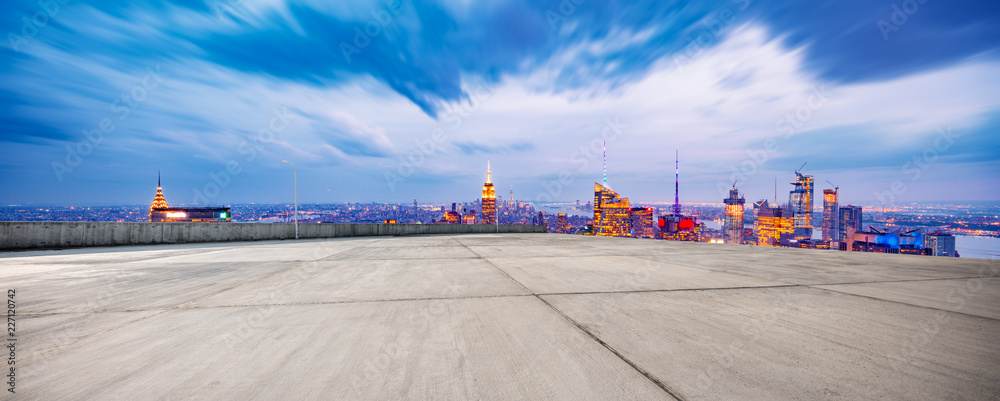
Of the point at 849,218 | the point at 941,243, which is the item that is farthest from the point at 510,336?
the point at 849,218

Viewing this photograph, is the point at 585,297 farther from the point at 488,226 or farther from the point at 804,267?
the point at 488,226

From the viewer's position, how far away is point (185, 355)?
320 cm

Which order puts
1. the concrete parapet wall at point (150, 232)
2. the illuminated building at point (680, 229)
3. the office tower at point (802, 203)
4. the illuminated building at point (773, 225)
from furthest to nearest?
the office tower at point (802, 203) < the illuminated building at point (773, 225) < the illuminated building at point (680, 229) < the concrete parapet wall at point (150, 232)

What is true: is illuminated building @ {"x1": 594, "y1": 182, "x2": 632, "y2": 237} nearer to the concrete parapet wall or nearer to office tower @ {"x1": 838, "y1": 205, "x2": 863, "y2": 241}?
office tower @ {"x1": 838, "y1": 205, "x2": 863, "y2": 241}

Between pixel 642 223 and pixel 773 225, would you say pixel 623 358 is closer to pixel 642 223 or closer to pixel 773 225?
pixel 642 223

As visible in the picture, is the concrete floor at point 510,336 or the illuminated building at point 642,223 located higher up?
the concrete floor at point 510,336

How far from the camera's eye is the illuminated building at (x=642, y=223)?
8150cm

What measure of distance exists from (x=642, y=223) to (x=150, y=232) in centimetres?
8674

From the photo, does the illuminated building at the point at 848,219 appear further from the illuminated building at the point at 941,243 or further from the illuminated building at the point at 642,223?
the illuminated building at the point at 642,223

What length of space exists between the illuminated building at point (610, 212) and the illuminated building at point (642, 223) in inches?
128

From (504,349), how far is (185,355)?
10.5 feet

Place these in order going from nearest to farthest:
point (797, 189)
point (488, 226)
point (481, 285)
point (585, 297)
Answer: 1. point (585, 297)
2. point (481, 285)
3. point (488, 226)
4. point (797, 189)

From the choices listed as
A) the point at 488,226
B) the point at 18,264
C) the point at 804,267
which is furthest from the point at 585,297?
the point at 488,226

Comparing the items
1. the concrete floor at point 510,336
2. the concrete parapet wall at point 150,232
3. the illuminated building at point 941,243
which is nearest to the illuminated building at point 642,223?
the illuminated building at point 941,243
